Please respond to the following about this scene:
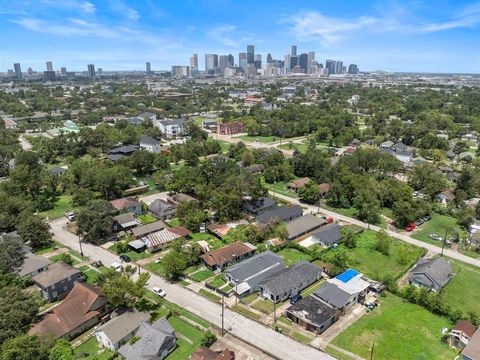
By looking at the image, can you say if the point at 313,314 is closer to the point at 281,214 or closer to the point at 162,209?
the point at 281,214

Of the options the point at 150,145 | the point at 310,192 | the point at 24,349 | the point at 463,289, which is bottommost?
the point at 463,289

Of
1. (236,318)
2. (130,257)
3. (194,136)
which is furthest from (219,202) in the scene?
(194,136)

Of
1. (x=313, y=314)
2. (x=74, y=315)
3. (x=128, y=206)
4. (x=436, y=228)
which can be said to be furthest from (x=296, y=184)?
(x=74, y=315)

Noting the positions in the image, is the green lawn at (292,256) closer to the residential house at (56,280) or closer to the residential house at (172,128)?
the residential house at (56,280)

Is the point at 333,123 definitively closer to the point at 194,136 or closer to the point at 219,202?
the point at 194,136

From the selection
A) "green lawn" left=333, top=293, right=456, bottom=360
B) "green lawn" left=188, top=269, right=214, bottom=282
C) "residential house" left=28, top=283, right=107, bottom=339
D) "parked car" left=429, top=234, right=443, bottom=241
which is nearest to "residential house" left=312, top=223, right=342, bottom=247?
"green lawn" left=333, top=293, right=456, bottom=360
